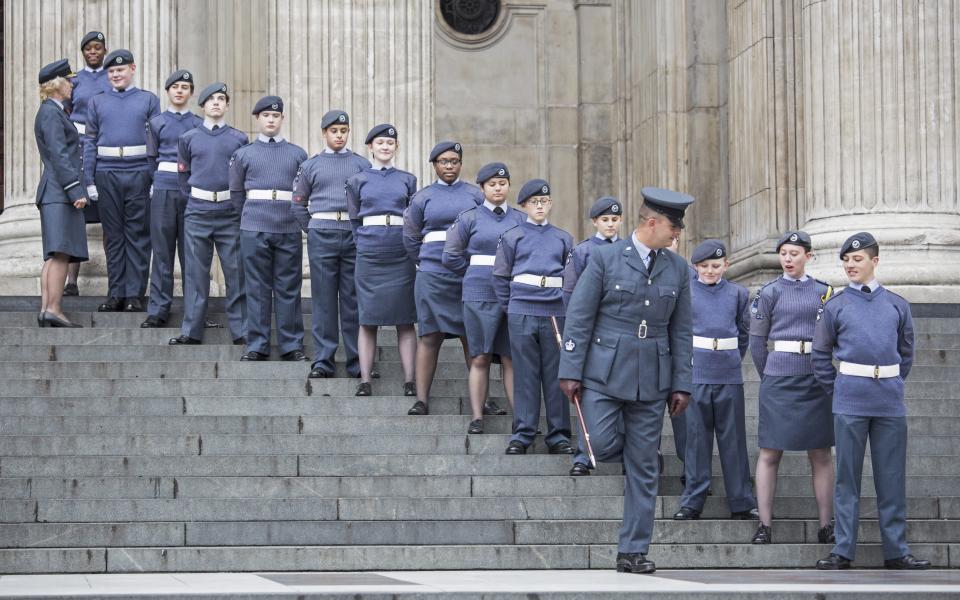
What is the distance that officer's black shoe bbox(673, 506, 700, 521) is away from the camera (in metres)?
13.2

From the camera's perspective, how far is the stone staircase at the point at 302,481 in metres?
12.2

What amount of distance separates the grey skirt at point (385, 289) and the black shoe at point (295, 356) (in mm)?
598

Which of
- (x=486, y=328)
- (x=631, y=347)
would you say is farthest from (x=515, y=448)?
(x=631, y=347)

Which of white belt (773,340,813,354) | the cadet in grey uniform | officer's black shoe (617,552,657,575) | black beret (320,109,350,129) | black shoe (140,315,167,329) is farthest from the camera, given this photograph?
black shoe (140,315,167,329)

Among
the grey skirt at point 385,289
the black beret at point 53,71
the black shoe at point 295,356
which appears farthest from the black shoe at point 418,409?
the black beret at point 53,71

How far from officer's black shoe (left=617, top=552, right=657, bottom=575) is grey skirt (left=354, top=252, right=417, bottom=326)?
13.7 ft

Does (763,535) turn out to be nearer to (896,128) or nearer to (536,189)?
(536,189)

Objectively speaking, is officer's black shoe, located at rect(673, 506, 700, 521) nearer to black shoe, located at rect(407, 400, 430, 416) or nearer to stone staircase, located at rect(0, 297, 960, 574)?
stone staircase, located at rect(0, 297, 960, 574)

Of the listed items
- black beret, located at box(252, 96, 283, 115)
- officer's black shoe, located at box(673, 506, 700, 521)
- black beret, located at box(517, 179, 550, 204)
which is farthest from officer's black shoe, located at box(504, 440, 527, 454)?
black beret, located at box(252, 96, 283, 115)

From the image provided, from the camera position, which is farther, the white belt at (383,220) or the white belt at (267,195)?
the white belt at (267,195)

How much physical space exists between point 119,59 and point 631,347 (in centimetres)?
701

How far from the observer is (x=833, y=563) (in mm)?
Answer: 12336

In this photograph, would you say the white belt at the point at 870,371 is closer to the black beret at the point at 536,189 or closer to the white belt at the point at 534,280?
the white belt at the point at 534,280

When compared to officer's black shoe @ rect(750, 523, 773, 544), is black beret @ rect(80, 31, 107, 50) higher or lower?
higher
